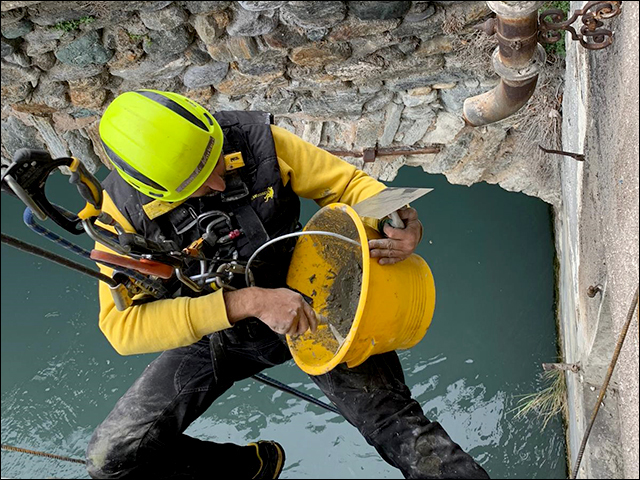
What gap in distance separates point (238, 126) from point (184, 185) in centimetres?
40

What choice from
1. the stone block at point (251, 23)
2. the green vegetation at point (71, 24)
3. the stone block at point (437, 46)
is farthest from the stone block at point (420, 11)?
the green vegetation at point (71, 24)

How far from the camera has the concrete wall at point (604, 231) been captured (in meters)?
1.73

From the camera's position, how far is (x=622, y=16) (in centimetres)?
194

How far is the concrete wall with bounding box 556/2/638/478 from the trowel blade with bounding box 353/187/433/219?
56cm

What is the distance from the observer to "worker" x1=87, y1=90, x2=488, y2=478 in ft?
7.68

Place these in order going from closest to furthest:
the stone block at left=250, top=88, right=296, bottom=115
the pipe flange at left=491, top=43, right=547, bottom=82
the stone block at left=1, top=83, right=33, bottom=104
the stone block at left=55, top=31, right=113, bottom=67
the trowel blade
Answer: the trowel blade, the pipe flange at left=491, top=43, right=547, bottom=82, the stone block at left=55, top=31, right=113, bottom=67, the stone block at left=1, top=83, right=33, bottom=104, the stone block at left=250, top=88, right=296, bottom=115

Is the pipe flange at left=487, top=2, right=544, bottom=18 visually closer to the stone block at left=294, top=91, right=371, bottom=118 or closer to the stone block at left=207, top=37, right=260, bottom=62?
the stone block at left=207, top=37, right=260, bottom=62

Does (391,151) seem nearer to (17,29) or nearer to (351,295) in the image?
(351,295)

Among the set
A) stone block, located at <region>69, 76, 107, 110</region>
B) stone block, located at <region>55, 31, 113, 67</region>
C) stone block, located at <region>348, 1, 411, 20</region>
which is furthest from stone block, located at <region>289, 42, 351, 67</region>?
stone block, located at <region>69, 76, 107, 110</region>

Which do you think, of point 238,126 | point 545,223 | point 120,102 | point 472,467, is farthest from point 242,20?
point 545,223

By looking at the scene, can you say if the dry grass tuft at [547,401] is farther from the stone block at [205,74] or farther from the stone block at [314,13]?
the stone block at [205,74]

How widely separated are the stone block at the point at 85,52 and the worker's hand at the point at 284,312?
6.38 ft

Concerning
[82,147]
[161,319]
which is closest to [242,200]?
[161,319]

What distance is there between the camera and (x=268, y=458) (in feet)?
10.3
